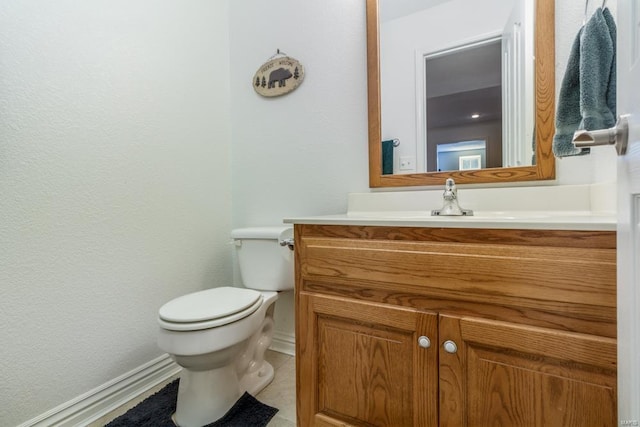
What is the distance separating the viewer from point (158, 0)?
1.39 meters

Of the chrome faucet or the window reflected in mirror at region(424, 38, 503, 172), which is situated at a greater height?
the window reflected in mirror at region(424, 38, 503, 172)

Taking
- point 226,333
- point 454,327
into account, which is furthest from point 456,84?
point 226,333

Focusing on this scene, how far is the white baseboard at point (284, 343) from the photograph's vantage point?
5.26 feet

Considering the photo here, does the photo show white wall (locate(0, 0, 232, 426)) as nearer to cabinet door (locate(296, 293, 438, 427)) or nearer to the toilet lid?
the toilet lid

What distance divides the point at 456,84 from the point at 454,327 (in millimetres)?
980

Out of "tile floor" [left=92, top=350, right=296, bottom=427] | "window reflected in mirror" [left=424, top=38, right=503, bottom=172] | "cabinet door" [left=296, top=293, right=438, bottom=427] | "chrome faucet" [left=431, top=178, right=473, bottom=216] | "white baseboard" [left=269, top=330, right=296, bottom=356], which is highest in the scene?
"window reflected in mirror" [left=424, top=38, right=503, bottom=172]

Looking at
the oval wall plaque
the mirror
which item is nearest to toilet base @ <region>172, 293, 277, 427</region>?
the mirror

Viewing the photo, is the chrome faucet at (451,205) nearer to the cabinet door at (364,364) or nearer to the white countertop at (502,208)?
the white countertop at (502,208)

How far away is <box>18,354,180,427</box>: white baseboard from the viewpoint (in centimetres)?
103

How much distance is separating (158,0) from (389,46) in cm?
114

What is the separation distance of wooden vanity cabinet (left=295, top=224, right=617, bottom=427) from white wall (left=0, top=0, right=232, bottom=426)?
0.83 m

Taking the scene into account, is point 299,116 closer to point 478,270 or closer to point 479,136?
point 479,136

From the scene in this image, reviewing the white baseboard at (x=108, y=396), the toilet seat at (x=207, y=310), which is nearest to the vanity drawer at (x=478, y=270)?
the toilet seat at (x=207, y=310)

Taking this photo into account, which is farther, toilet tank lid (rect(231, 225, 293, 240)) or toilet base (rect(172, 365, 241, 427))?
toilet tank lid (rect(231, 225, 293, 240))
